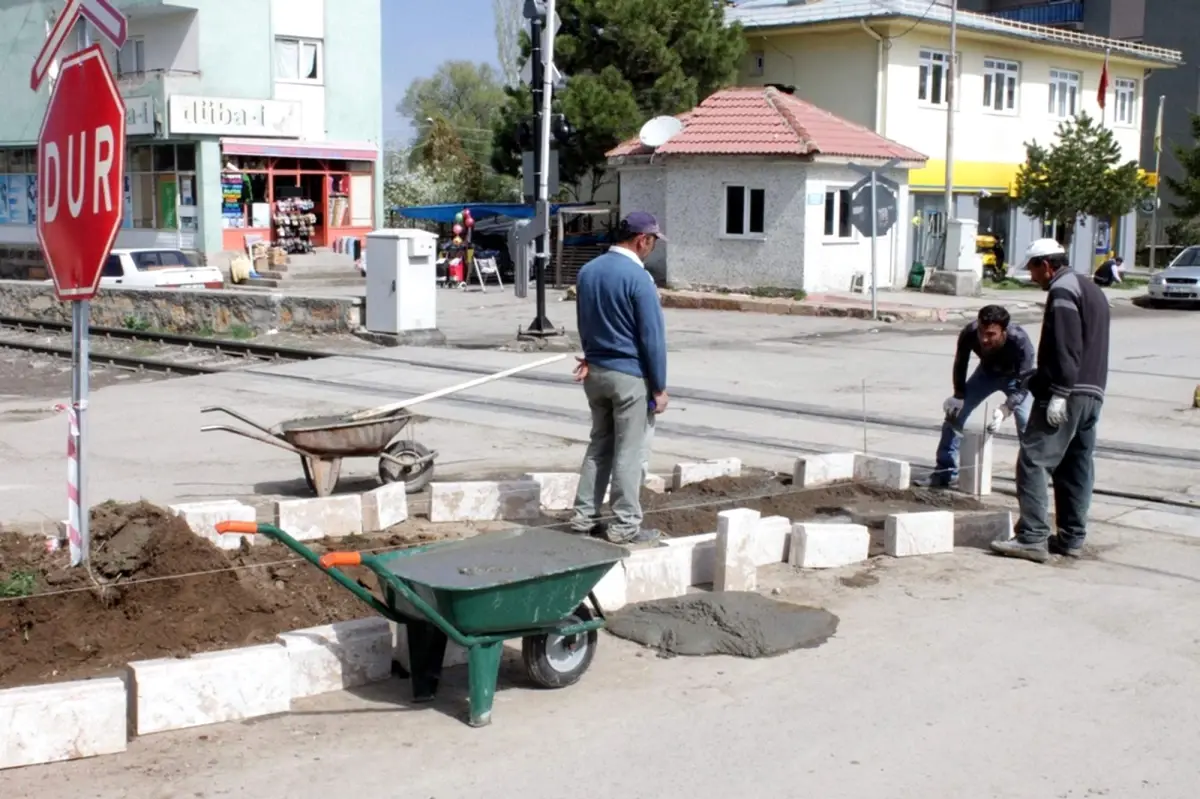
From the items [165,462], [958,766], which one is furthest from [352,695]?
[165,462]

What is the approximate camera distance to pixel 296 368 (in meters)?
17.5

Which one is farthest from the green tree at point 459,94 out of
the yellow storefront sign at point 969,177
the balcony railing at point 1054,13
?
the yellow storefront sign at point 969,177

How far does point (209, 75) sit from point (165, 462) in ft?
94.8

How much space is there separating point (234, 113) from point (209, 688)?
34768mm

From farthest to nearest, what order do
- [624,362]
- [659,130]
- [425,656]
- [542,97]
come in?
[659,130]
[542,97]
[624,362]
[425,656]

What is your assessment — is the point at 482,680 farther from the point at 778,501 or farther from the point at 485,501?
the point at 778,501

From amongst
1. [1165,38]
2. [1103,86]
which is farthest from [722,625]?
[1165,38]

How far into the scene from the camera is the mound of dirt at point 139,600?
5625 millimetres

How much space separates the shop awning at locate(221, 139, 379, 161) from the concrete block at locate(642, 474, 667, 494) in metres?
31.4

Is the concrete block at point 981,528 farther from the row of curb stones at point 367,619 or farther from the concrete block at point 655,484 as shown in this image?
the concrete block at point 655,484

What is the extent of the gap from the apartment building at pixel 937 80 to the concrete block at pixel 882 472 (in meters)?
26.4

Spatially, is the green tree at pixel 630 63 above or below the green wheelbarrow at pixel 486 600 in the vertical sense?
above

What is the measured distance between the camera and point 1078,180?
35406 mm

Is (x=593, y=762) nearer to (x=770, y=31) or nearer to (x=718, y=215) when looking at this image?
(x=718, y=215)
